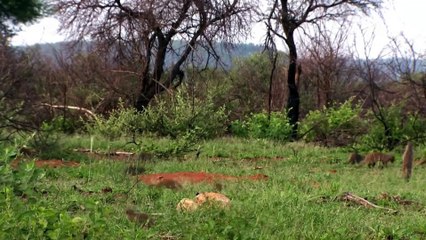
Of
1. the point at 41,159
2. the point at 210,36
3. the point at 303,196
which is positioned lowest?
the point at 41,159

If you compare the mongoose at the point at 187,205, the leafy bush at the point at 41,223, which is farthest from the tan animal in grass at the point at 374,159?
the leafy bush at the point at 41,223

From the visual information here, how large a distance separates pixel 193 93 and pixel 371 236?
10.6 m

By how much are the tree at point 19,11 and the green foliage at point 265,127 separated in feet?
37.1

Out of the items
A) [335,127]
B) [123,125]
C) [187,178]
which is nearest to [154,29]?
[123,125]

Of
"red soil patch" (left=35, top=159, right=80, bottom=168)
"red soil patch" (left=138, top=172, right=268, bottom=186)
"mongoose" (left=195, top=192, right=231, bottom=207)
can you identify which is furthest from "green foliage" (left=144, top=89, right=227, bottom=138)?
"mongoose" (left=195, top=192, right=231, bottom=207)

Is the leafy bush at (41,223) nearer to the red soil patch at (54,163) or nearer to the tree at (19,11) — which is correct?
the tree at (19,11)

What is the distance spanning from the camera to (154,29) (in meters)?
16.2

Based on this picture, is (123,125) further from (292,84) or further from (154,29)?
(292,84)

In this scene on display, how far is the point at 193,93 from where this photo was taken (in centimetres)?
1508

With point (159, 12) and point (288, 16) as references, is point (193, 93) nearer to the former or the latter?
point (159, 12)

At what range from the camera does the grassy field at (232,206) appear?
4.22 metres

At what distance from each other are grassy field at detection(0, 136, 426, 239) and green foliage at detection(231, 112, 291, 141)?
545cm


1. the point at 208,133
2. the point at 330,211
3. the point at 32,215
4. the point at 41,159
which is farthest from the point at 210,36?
the point at 32,215

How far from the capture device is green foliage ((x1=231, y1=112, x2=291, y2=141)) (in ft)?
51.5
